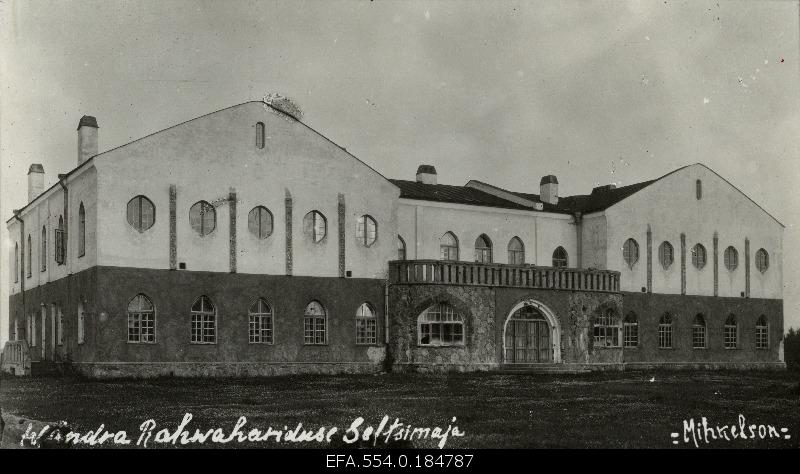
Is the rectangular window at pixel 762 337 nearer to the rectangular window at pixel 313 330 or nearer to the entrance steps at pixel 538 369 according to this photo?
the entrance steps at pixel 538 369

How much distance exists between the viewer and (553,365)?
1527 inches

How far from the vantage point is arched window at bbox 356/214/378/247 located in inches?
1535

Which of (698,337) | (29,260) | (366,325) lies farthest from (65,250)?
(698,337)

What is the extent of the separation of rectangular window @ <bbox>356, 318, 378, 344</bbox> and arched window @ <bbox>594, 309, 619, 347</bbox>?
1047 cm

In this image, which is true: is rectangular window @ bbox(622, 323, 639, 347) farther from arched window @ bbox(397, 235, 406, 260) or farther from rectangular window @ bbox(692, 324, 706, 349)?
arched window @ bbox(397, 235, 406, 260)

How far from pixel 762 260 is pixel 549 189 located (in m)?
11.7

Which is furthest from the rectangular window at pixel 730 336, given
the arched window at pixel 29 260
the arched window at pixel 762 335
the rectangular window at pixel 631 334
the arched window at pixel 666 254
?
the arched window at pixel 29 260

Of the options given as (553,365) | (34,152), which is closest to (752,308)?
(553,365)

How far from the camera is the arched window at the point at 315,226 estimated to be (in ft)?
123

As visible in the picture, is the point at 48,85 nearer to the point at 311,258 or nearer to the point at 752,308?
the point at 311,258

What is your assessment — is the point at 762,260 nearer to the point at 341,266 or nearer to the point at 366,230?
the point at 366,230

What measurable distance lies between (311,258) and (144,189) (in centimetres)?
710

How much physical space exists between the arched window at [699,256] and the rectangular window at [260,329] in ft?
74.8

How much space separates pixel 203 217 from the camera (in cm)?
3531
